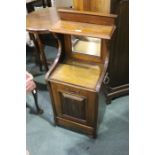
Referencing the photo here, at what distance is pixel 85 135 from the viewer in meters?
1.84

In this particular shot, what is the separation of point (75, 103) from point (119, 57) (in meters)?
0.58

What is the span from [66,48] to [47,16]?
2.10ft

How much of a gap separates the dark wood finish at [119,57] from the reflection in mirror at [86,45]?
0.16 m

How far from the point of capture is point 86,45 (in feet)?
5.41

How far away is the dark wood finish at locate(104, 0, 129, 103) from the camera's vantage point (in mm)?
1585

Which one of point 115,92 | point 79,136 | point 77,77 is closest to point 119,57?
point 115,92

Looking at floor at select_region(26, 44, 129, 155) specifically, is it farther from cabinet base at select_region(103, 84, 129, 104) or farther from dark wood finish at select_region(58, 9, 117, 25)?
dark wood finish at select_region(58, 9, 117, 25)

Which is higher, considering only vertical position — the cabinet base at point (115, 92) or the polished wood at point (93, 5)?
the polished wood at point (93, 5)

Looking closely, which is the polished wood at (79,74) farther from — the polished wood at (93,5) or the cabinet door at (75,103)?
the polished wood at (93,5)

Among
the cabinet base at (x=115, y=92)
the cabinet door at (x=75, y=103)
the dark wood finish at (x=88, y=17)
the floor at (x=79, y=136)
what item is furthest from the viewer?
the cabinet base at (x=115, y=92)

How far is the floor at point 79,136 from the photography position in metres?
1.74

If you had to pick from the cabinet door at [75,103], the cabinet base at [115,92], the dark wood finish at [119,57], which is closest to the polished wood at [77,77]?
the cabinet door at [75,103]

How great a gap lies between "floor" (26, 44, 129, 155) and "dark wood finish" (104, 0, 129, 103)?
0.14 m
